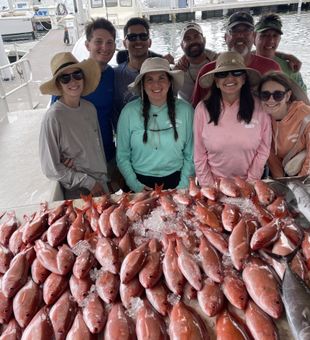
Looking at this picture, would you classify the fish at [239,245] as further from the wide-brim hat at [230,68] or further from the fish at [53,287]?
the wide-brim hat at [230,68]

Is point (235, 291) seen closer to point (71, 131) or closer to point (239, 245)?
point (239, 245)

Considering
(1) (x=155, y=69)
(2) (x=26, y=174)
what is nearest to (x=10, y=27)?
(2) (x=26, y=174)

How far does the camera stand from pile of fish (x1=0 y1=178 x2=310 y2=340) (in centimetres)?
134

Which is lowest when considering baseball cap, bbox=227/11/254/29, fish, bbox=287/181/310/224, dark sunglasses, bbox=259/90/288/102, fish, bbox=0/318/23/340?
fish, bbox=0/318/23/340

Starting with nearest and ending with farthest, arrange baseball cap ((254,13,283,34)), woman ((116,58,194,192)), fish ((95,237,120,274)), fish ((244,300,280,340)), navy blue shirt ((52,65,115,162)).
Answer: fish ((244,300,280,340)), fish ((95,237,120,274)), woman ((116,58,194,192)), navy blue shirt ((52,65,115,162)), baseball cap ((254,13,283,34))

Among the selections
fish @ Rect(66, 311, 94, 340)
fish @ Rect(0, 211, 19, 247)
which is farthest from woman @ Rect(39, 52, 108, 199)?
fish @ Rect(66, 311, 94, 340)

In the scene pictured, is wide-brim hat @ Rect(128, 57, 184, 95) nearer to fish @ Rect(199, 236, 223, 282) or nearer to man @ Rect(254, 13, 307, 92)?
fish @ Rect(199, 236, 223, 282)

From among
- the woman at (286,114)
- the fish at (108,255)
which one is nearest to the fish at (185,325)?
the fish at (108,255)

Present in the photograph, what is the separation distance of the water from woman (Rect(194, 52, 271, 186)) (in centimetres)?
1058

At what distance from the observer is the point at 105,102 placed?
10.3 ft

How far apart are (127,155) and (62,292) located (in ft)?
4.97

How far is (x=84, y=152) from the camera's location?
267 centimetres

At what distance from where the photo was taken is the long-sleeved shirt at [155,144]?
8.85 feet

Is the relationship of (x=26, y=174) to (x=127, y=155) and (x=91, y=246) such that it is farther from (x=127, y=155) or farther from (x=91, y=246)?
(x=91, y=246)
